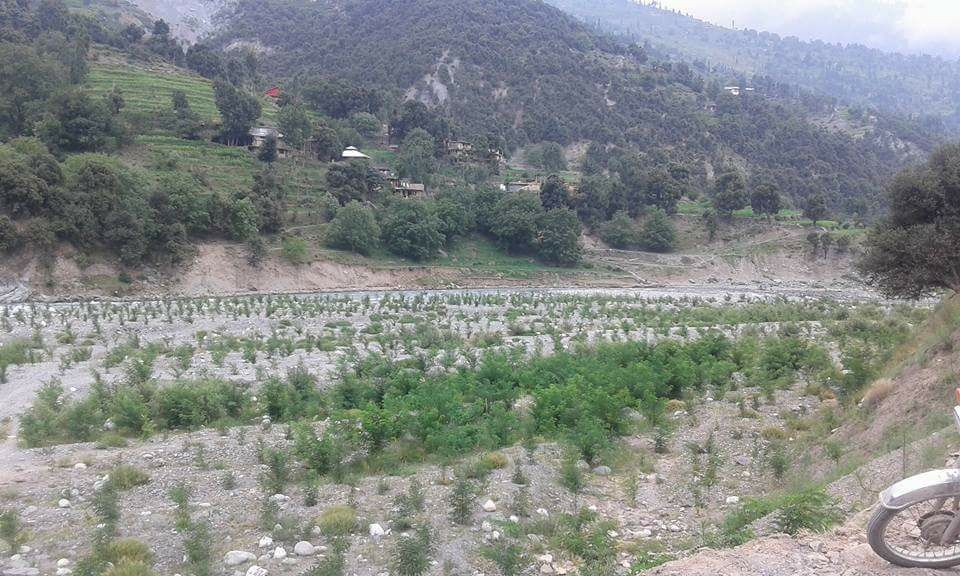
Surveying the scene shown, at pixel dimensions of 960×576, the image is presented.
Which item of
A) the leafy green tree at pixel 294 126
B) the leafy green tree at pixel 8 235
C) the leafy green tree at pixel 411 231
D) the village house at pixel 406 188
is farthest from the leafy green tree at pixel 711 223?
→ the leafy green tree at pixel 8 235

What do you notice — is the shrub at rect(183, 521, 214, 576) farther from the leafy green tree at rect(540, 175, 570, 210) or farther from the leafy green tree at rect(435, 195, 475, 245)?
the leafy green tree at rect(540, 175, 570, 210)

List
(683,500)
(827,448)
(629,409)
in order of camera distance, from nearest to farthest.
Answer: (683,500)
(827,448)
(629,409)

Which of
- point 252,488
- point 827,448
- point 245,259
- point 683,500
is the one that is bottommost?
point 245,259

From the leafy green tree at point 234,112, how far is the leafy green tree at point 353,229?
14315mm

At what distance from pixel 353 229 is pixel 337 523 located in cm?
3964

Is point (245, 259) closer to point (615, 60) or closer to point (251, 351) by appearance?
point (251, 351)

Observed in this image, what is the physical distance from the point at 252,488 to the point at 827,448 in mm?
7942

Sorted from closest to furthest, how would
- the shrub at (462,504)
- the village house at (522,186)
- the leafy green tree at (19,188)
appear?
the shrub at (462,504) < the leafy green tree at (19,188) < the village house at (522,186)

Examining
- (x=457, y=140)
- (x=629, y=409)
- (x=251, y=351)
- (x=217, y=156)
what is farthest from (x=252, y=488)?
(x=457, y=140)

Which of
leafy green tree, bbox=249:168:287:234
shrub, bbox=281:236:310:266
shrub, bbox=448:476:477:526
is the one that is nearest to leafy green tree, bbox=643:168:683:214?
shrub, bbox=281:236:310:266

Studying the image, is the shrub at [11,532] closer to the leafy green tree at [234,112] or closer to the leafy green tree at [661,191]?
the leafy green tree at [234,112]

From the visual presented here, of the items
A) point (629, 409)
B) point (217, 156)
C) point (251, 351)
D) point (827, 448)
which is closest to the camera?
point (827, 448)

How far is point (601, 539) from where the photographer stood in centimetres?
668

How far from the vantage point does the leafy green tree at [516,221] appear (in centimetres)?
5209
